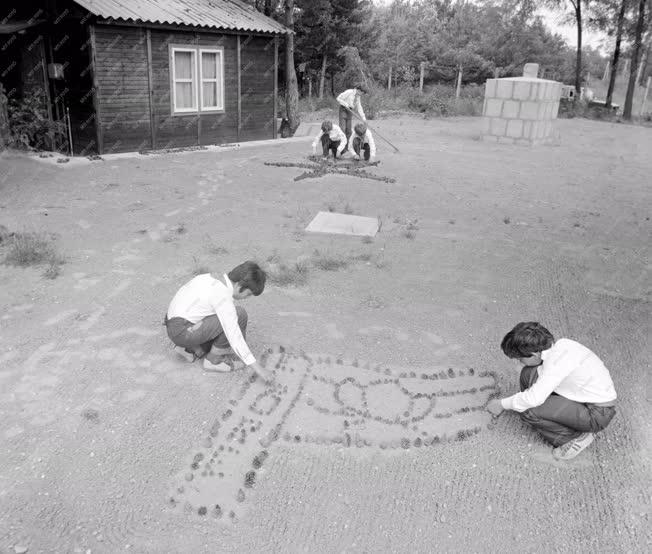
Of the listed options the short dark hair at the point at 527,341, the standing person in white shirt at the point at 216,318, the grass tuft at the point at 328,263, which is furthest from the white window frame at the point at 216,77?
the short dark hair at the point at 527,341

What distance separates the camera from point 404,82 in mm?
34250

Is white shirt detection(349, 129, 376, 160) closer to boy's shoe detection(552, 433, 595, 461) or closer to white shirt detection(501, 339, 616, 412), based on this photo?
white shirt detection(501, 339, 616, 412)

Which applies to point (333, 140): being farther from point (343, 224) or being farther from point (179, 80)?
point (343, 224)

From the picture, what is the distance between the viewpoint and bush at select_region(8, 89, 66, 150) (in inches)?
504

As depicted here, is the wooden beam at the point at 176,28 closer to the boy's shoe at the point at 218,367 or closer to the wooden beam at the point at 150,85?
the wooden beam at the point at 150,85

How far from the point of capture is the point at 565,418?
3443 mm

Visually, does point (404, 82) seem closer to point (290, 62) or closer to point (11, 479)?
point (290, 62)

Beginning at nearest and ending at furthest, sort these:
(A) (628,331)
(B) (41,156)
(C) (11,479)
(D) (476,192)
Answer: (C) (11,479), (A) (628,331), (D) (476,192), (B) (41,156)

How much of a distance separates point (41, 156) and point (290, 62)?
26.4 ft

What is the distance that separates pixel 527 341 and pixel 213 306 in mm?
1953

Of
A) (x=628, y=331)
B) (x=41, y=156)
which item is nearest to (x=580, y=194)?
(x=628, y=331)

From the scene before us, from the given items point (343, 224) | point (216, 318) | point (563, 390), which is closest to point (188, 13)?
point (343, 224)

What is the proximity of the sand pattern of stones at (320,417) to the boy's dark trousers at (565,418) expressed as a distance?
365 mm

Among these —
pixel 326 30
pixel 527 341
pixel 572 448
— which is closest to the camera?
pixel 527 341
